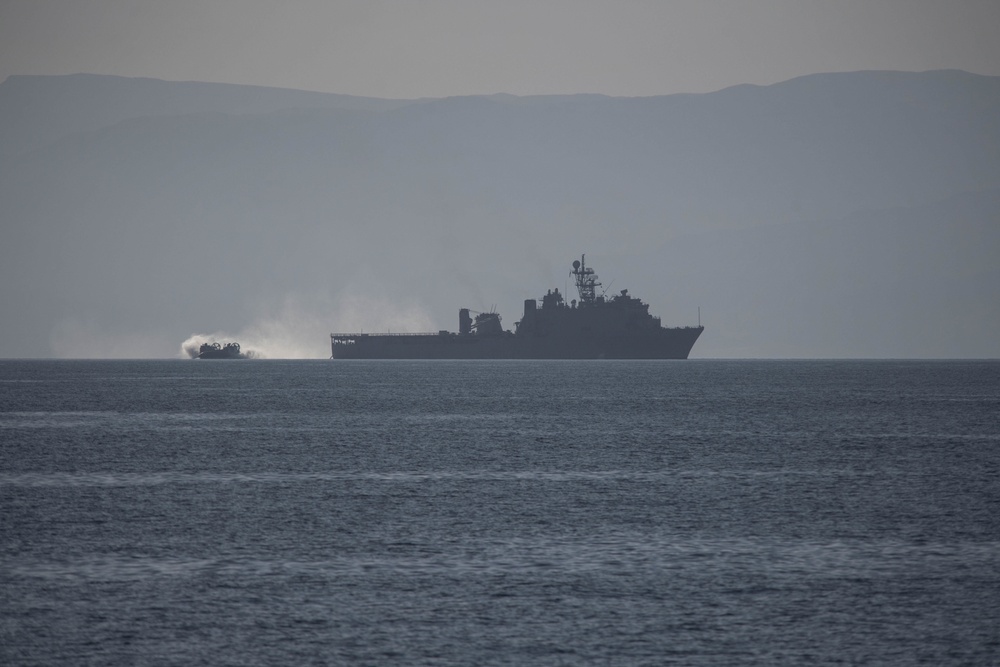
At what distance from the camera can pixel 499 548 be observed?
2597 cm

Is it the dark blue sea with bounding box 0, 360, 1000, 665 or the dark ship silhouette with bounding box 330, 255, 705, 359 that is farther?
the dark ship silhouette with bounding box 330, 255, 705, 359

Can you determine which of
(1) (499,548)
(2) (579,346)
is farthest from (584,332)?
(1) (499,548)

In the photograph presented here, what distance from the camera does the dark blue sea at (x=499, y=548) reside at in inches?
736

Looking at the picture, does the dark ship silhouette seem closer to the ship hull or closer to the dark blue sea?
the ship hull

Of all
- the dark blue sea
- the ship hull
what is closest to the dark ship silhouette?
the ship hull

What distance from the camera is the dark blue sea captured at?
18703 millimetres

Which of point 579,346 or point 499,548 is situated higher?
point 579,346

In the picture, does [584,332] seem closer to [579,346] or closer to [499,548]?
[579,346]

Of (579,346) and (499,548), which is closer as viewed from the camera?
(499,548)

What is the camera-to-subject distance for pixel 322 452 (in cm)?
4819

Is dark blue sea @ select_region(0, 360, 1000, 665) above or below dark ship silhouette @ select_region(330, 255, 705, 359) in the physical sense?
below

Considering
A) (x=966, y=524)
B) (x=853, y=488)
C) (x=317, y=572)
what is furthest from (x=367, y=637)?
(x=853, y=488)

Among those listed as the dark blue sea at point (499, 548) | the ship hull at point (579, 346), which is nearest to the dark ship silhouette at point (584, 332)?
the ship hull at point (579, 346)

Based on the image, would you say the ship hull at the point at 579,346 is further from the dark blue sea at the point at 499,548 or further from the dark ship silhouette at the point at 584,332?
the dark blue sea at the point at 499,548
